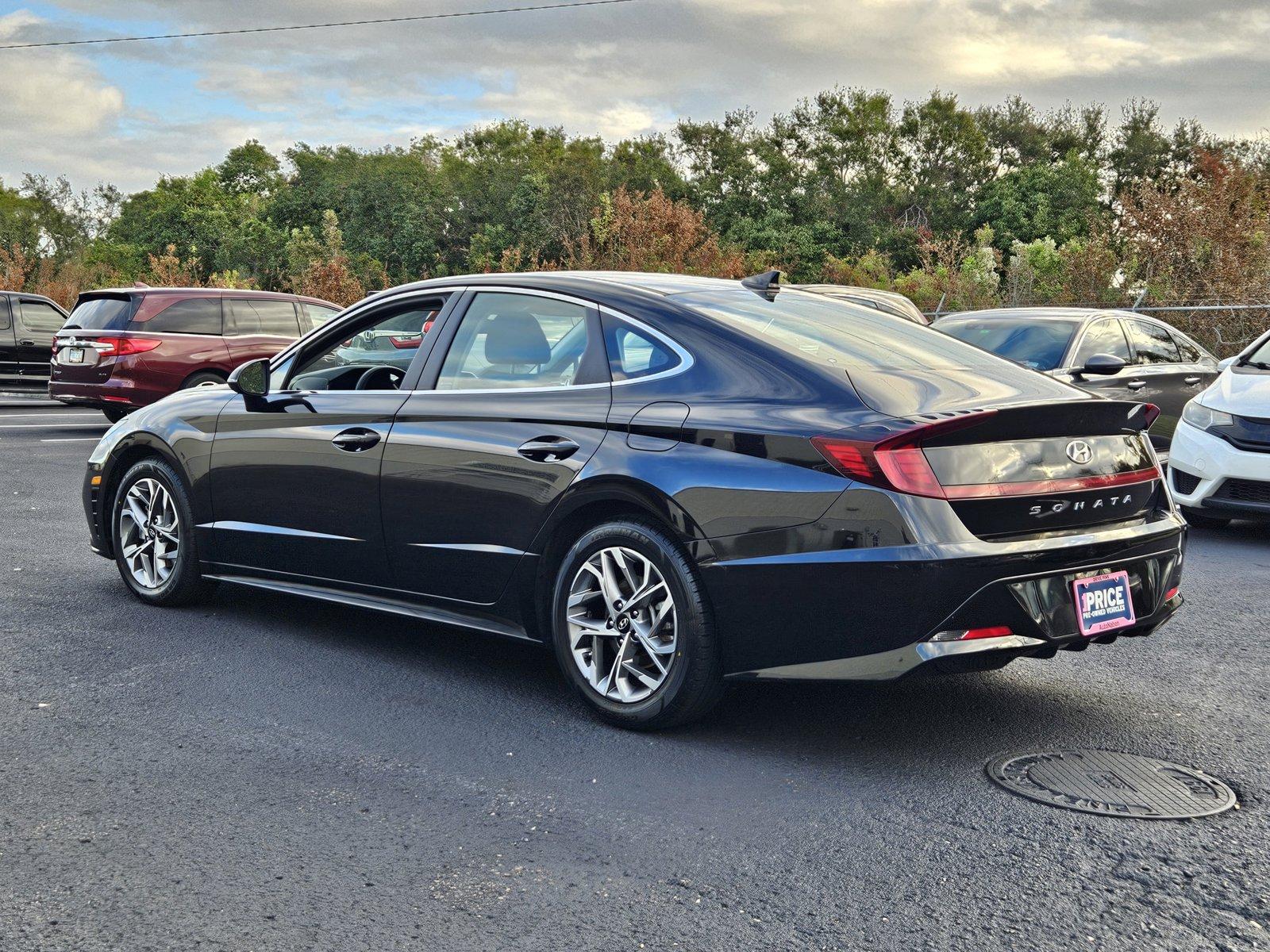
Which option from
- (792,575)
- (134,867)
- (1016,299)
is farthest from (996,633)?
(1016,299)

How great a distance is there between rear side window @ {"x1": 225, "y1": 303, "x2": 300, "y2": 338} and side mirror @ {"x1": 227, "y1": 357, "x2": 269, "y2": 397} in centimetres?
1148

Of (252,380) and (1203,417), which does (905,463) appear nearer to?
(252,380)

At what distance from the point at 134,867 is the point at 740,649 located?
1897mm

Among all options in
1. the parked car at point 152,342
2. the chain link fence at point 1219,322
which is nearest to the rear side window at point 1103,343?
the chain link fence at point 1219,322

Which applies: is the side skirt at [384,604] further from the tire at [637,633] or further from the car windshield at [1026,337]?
the car windshield at [1026,337]

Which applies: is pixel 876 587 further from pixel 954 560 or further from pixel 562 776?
pixel 562 776

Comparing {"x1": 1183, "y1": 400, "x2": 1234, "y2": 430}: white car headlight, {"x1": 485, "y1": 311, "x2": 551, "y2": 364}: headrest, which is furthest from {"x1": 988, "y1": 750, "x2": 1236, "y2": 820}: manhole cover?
{"x1": 1183, "y1": 400, "x2": 1234, "y2": 430}: white car headlight

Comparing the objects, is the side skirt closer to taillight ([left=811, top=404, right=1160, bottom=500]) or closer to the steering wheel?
the steering wheel

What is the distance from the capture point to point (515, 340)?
5.22 meters

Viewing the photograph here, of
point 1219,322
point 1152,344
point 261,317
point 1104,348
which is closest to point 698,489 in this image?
point 1104,348

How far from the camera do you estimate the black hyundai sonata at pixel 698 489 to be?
411 cm

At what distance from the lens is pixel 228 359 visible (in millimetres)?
16922

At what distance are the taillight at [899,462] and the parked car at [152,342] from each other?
44.7 ft

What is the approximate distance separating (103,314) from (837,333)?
13691 mm
